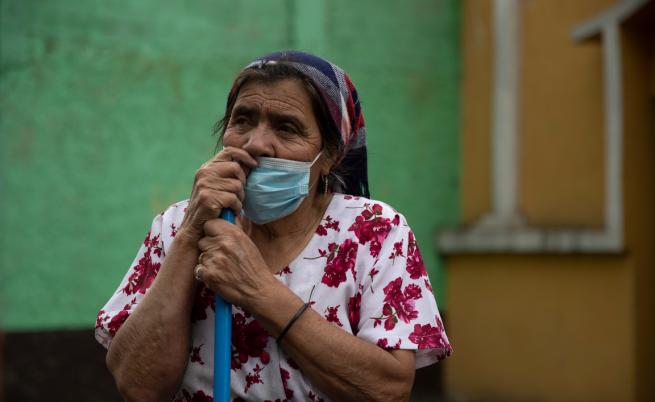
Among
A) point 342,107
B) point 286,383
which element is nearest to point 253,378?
point 286,383

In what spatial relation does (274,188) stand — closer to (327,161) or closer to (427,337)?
(327,161)

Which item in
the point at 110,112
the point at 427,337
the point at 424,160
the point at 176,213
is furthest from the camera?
the point at 424,160

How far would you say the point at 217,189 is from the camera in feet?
6.46

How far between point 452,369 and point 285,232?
5.81m

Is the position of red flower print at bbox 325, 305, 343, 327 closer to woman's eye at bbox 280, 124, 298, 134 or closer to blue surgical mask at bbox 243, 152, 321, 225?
blue surgical mask at bbox 243, 152, 321, 225

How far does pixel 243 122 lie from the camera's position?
Answer: 6.99 feet

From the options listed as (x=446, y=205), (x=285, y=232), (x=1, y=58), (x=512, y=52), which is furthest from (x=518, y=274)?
(x=285, y=232)

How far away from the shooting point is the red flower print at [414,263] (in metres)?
2.05

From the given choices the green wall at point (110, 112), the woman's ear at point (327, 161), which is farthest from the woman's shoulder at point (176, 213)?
the green wall at point (110, 112)

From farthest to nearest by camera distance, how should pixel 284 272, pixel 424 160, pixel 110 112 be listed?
pixel 424 160 → pixel 110 112 → pixel 284 272

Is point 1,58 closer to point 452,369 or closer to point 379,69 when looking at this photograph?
point 379,69

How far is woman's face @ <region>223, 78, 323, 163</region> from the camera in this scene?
6.81 feet

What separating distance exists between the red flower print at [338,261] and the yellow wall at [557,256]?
4276mm

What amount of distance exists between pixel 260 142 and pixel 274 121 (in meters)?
0.07
